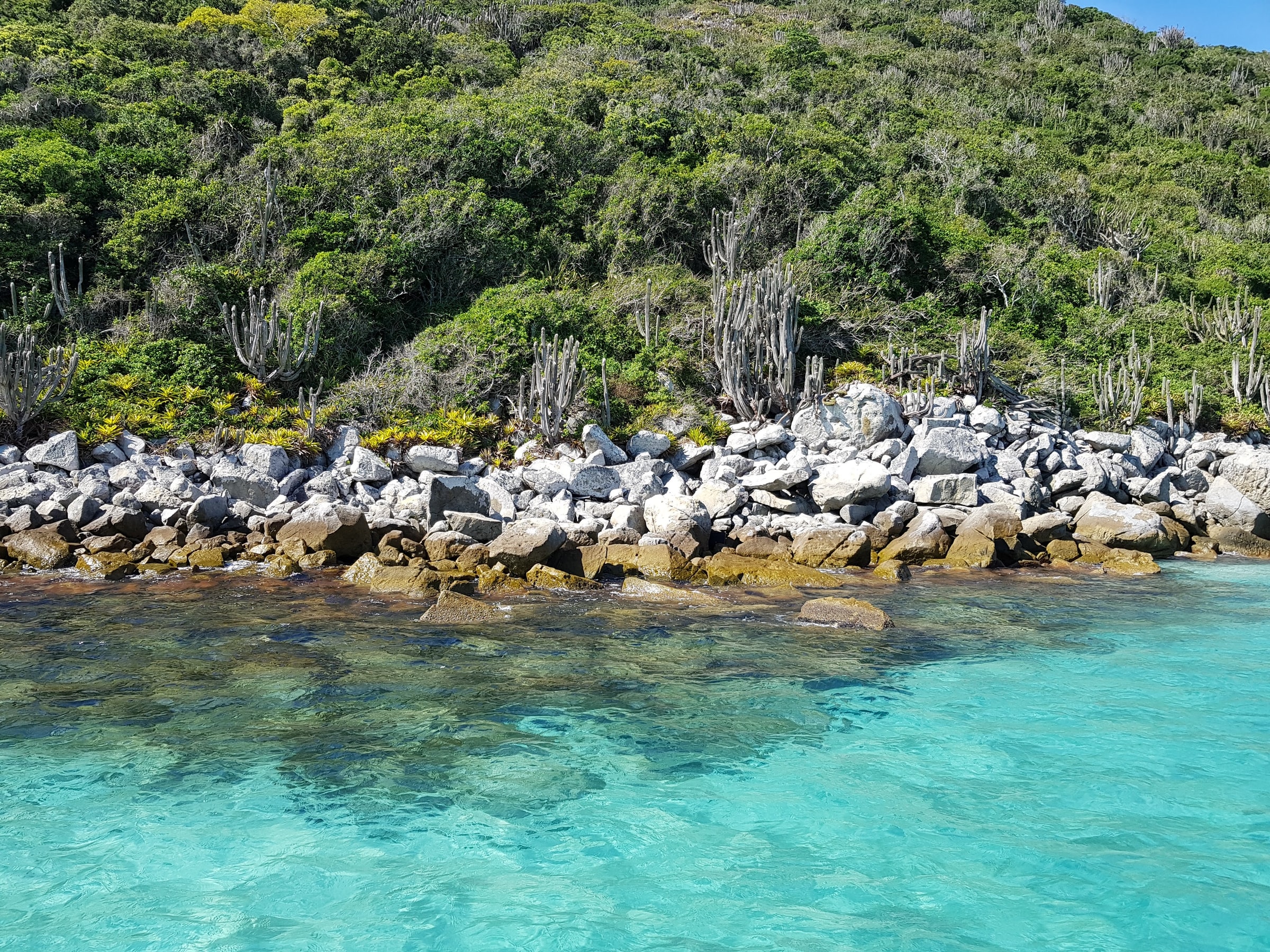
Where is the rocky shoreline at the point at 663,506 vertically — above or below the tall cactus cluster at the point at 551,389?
below

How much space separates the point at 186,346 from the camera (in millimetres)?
14945

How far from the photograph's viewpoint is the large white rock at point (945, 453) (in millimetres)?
13609

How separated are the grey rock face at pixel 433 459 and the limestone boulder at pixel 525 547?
2855 millimetres

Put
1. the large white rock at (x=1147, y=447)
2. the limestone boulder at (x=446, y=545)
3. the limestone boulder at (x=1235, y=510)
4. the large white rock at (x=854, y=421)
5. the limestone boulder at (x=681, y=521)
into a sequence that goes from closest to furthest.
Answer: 1. the limestone boulder at (x=446, y=545)
2. the limestone boulder at (x=681, y=521)
3. the limestone boulder at (x=1235, y=510)
4. the large white rock at (x=854, y=421)
5. the large white rock at (x=1147, y=447)

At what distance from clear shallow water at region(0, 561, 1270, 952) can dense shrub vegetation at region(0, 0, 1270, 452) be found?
7.85 m

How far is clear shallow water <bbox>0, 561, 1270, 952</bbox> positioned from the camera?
372 cm

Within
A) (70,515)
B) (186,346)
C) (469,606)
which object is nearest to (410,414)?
(186,346)

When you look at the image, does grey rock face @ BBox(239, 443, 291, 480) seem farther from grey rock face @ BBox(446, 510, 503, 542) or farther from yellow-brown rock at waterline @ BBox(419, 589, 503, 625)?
yellow-brown rock at waterline @ BBox(419, 589, 503, 625)

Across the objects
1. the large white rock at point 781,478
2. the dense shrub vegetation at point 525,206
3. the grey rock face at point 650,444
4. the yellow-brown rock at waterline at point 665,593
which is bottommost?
the yellow-brown rock at waterline at point 665,593

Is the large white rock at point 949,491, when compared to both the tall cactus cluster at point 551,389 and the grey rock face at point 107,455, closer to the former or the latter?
the tall cactus cluster at point 551,389

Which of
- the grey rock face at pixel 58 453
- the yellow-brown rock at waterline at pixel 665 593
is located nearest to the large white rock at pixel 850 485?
the yellow-brown rock at waterline at pixel 665 593

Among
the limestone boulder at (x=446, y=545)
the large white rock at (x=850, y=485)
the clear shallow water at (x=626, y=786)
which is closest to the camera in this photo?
the clear shallow water at (x=626, y=786)

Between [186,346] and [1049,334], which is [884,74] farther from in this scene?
[186,346]

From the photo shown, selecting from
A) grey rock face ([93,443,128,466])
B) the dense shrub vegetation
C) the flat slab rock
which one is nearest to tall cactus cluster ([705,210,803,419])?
the dense shrub vegetation
